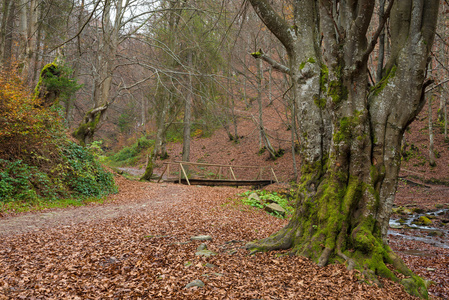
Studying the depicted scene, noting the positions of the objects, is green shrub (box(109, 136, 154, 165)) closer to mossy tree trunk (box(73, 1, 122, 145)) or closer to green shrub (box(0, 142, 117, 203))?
mossy tree trunk (box(73, 1, 122, 145))

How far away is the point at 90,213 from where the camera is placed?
638 centimetres

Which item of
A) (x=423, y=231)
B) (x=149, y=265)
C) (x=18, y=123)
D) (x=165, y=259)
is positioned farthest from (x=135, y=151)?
(x=149, y=265)

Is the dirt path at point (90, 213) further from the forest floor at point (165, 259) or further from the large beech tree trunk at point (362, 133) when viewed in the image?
the large beech tree trunk at point (362, 133)

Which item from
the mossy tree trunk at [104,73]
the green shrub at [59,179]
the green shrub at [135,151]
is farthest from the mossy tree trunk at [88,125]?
the green shrub at [135,151]

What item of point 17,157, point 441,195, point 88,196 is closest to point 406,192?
point 441,195

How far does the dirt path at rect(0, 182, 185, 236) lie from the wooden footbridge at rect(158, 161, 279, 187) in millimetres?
3800

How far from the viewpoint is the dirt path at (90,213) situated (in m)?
5.04

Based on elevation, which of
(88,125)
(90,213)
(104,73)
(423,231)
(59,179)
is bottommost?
(423,231)

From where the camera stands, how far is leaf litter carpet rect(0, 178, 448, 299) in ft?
8.73

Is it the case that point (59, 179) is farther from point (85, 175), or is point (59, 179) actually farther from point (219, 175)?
point (219, 175)

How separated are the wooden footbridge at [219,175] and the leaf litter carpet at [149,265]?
7.44 m

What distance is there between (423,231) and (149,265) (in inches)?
333

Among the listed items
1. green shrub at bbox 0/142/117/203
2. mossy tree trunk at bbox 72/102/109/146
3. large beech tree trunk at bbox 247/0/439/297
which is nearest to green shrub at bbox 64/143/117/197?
green shrub at bbox 0/142/117/203

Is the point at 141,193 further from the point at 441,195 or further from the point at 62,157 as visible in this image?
the point at 441,195
